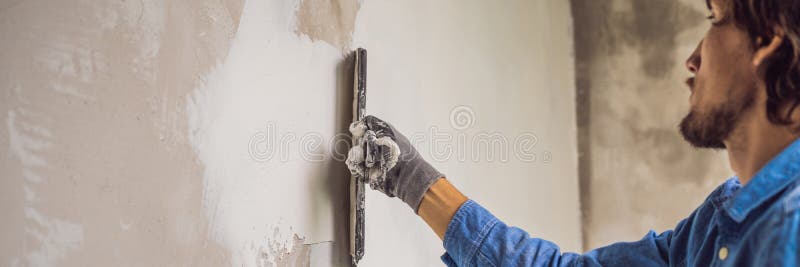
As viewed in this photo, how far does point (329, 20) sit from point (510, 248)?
0.65 meters

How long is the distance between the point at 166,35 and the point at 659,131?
2138mm

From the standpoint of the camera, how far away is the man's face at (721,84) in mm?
919

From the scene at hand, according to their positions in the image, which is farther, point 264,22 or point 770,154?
point 264,22

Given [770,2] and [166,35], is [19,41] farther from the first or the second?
[770,2]

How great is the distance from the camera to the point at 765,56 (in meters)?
0.88

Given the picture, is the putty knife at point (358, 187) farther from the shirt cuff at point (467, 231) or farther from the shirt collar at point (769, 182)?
the shirt collar at point (769, 182)

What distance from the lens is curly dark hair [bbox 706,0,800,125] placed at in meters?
0.82

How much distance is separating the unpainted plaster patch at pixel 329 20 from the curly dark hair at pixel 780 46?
0.79 meters

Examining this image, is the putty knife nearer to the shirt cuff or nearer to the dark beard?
the shirt cuff

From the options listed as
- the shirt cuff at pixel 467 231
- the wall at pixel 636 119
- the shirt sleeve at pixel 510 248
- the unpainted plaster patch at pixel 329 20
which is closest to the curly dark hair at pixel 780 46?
the shirt sleeve at pixel 510 248

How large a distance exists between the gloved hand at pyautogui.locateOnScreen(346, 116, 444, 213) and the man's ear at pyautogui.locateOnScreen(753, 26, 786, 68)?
2.12 ft

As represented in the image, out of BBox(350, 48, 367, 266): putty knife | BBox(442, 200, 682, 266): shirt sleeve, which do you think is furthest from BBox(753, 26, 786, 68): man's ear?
BBox(350, 48, 367, 266): putty knife

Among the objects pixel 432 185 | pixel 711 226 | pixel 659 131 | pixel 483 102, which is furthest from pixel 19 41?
pixel 659 131

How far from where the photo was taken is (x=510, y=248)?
1190 millimetres
